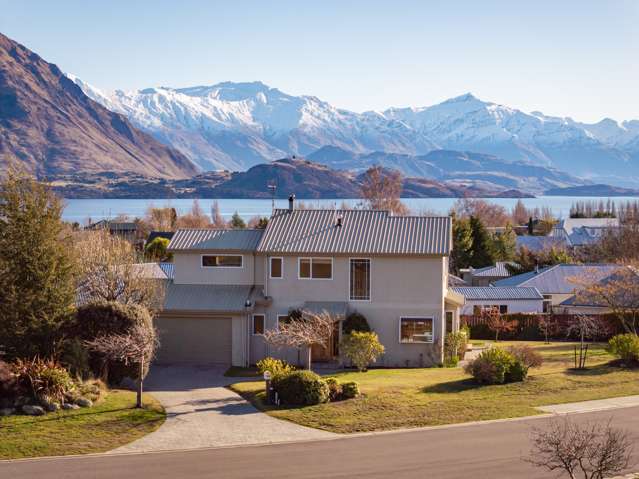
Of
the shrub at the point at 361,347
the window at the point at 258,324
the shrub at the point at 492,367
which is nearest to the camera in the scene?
the shrub at the point at 492,367

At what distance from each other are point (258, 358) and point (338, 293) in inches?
182

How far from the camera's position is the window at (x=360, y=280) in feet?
121

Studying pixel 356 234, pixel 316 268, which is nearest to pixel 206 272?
pixel 316 268

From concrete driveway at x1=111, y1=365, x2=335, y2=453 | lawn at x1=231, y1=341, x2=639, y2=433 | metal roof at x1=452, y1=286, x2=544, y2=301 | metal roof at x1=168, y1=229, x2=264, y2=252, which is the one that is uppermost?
metal roof at x1=168, y1=229, x2=264, y2=252

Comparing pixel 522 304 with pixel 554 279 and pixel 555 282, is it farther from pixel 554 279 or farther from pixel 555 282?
pixel 554 279

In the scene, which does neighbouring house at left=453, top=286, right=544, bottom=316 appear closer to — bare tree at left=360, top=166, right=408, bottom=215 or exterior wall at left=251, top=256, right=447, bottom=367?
exterior wall at left=251, top=256, right=447, bottom=367

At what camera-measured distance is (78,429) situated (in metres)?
23.0

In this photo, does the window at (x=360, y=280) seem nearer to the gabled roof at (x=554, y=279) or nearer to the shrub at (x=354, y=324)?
the shrub at (x=354, y=324)

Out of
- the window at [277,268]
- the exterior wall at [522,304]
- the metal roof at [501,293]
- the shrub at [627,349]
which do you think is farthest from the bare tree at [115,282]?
the exterior wall at [522,304]

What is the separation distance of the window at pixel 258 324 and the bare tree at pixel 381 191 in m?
65.8

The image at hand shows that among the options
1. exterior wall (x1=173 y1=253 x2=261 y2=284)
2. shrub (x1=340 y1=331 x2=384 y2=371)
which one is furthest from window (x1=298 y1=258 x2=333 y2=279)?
shrub (x1=340 y1=331 x2=384 y2=371)

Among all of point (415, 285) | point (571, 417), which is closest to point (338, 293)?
point (415, 285)

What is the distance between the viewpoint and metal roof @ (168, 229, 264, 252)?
125 ft

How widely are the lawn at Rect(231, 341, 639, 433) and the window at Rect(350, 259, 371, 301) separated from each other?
13.8 ft
